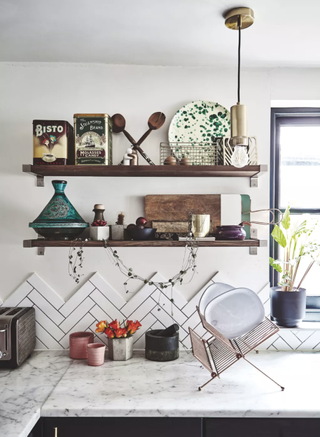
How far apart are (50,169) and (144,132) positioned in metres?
0.58

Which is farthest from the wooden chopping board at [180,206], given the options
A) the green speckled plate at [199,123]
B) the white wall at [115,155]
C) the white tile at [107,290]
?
the white tile at [107,290]

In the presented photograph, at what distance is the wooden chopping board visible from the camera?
216 centimetres

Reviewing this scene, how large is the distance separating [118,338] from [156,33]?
1443 mm

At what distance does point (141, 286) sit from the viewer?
220 cm

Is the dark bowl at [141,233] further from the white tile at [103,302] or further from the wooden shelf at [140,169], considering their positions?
the white tile at [103,302]

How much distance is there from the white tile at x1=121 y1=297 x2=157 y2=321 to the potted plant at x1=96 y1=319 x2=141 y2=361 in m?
0.15

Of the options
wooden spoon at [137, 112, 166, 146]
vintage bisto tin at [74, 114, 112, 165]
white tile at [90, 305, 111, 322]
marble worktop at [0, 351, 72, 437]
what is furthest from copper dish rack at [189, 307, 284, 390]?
wooden spoon at [137, 112, 166, 146]

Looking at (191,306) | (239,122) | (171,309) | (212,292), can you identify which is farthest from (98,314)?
(239,122)

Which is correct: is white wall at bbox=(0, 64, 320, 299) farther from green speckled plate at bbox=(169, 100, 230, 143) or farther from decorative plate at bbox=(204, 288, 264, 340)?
decorative plate at bbox=(204, 288, 264, 340)

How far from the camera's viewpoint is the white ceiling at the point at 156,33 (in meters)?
1.55

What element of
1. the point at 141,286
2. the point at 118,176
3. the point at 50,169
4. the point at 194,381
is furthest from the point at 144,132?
the point at 194,381

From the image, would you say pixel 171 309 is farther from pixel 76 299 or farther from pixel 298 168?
pixel 298 168

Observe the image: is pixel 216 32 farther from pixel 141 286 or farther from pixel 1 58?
pixel 141 286

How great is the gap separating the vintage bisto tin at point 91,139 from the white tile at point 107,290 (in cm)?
64
